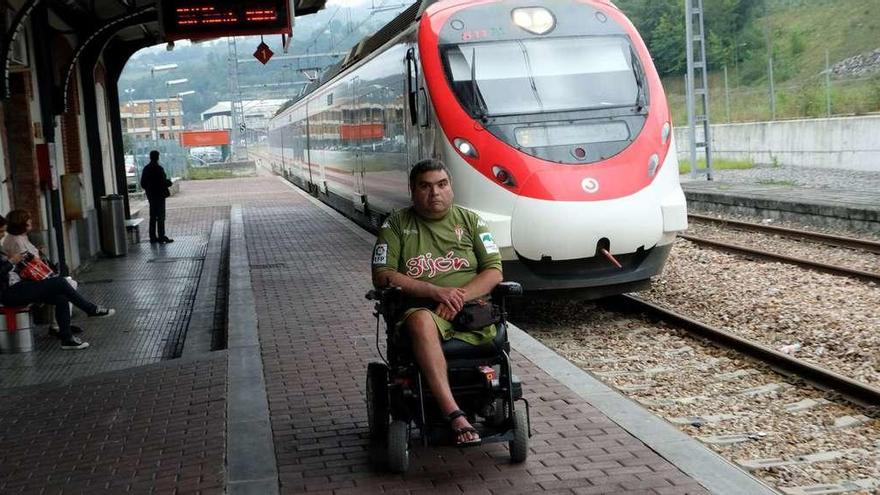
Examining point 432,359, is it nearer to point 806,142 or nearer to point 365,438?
point 365,438

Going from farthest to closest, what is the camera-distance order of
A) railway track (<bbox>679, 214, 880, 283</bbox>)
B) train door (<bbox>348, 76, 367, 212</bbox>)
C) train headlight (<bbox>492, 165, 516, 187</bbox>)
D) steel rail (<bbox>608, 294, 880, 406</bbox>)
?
1. train door (<bbox>348, 76, 367, 212</bbox>)
2. railway track (<bbox>679, 214, 880, 283</bbox>)
3. train headlight (<bbox>492, 165, 516, 187</bbox>)
4. steel rail (<bbox>608, 294, 880, 406</bbox>)

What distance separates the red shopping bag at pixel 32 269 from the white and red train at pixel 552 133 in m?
3.60

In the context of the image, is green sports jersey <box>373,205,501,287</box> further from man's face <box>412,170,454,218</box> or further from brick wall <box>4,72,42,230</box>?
brick wall <box>4,72,42,230</box>

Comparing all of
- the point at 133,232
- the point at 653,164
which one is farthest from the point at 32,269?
the point at 133,232

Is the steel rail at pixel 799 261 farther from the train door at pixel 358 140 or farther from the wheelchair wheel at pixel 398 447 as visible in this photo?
→ the wheelchair wheel at pixel 398 447

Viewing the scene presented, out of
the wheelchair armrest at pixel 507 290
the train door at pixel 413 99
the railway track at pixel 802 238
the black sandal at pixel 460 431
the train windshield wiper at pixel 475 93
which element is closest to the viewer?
the black sandal at pixel 460 431

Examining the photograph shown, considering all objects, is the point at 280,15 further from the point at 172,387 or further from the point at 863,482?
the point at 863,482

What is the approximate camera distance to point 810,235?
1498 centimetres

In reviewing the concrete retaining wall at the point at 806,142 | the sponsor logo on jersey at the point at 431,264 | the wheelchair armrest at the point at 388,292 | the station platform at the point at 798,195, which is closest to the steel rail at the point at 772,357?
the sponsor logo on jersey at the point at 431,264

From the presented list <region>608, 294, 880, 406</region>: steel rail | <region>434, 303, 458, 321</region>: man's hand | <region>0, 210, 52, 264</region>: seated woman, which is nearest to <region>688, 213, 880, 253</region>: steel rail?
<region>608, 294, 880, 406</region>: steel rail

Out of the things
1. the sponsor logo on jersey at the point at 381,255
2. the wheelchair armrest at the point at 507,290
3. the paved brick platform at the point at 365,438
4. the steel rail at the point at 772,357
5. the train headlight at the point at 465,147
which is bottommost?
the steel rail at the point at 772,357

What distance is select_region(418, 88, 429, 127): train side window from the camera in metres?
10.3

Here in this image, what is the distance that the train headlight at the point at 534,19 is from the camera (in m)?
10.3

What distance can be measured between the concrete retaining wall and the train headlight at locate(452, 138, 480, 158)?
18403mm
